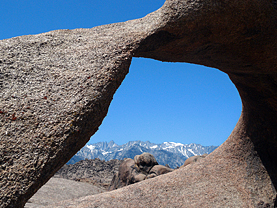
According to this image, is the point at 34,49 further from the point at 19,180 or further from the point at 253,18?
the point at 253,18

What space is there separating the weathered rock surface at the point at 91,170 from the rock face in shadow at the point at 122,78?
772 centimetres

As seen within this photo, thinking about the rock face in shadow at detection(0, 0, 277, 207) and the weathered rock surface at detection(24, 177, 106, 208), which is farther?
the weathered rock surface at detection(24, 177, 106, 208)

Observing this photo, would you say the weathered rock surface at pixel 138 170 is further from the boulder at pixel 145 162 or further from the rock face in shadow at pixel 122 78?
the rock face in shadow at pixel 122 78

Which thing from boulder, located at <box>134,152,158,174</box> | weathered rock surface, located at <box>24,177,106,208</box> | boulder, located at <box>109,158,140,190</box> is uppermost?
boulder, located at <box>134,152,158,174</box>

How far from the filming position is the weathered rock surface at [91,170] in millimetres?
12350

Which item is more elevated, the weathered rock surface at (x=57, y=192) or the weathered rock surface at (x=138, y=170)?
the weathered rock surface at (x=138, y=170)

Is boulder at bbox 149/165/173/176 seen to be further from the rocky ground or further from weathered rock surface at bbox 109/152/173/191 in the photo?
the rocky ground

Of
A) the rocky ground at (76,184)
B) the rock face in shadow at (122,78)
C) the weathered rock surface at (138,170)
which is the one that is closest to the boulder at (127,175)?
the weathered rock surface at (138,170)

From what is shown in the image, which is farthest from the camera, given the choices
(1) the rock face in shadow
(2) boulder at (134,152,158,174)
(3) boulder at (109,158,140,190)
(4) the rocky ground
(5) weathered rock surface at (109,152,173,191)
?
(2) boulder at (134,152,158,174)

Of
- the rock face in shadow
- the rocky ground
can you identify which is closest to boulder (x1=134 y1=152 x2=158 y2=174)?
the rocky ground

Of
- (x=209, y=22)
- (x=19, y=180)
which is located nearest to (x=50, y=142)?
(x=19, y=180)

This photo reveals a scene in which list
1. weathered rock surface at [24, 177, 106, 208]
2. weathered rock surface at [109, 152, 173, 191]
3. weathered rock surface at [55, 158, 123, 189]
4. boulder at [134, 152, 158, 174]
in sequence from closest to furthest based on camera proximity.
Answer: weathered rock surface at [24, 177, 106, 208] → weathered rock surface at [109, 152, 173, 191] → boulder at [134, 152, 158, 174] → weathered rock surface at [55, 158, 123, 189]

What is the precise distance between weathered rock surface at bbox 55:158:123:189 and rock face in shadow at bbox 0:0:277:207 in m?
7.72

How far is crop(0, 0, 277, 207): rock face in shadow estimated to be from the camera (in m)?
2.38
